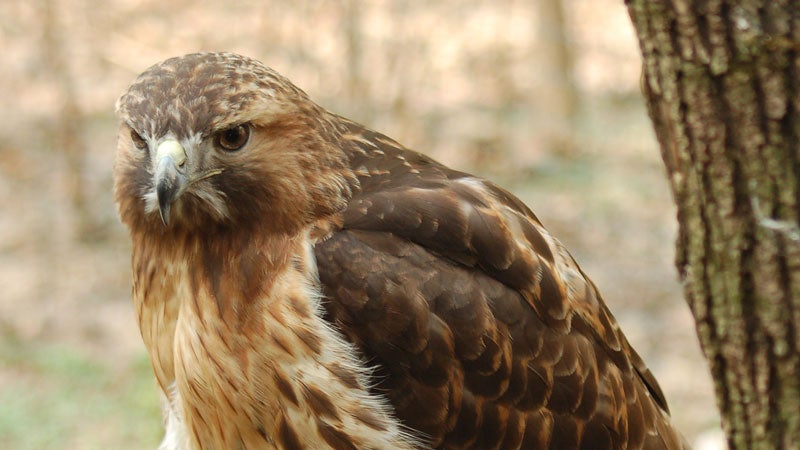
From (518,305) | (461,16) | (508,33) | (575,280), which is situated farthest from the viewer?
(508,33)

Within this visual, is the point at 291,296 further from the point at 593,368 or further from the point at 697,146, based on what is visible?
the point at 697,146

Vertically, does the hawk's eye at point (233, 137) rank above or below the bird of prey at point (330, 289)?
above

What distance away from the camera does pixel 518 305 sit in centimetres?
285

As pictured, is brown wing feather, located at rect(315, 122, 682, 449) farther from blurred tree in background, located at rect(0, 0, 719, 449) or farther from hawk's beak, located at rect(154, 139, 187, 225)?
blurred tree in background, located at rect(0, 0, 719, 449)

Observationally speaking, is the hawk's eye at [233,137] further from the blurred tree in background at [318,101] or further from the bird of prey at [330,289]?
the blurred tree in background at [318,101]

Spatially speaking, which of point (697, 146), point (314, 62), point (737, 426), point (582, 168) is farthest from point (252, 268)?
point (582, 168)

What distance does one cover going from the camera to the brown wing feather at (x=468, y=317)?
2719 millimetres

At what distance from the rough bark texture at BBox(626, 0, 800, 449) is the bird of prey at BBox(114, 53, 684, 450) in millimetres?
389

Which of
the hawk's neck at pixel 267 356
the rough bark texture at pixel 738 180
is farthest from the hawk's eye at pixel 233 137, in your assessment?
the rough bark texture at pixel 738 180

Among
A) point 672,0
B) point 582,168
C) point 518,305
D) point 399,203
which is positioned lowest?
point 582,168

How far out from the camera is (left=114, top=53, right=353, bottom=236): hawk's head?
2652 millimetres

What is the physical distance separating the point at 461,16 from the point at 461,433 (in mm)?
10078

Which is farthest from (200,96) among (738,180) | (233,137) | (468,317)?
(738,180)

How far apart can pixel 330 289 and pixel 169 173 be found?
0.55 metres
